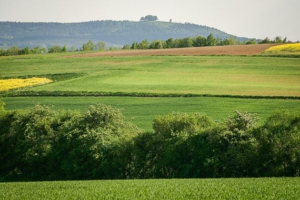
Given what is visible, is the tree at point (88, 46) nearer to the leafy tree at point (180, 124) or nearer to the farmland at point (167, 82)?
the farmland at point (167, 82)

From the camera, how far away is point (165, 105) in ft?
163

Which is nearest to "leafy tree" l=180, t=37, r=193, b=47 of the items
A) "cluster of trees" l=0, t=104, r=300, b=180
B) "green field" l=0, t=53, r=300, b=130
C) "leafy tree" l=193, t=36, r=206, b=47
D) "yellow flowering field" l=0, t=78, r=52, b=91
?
"leafy tree" l=193, t=36, r=206, b=47

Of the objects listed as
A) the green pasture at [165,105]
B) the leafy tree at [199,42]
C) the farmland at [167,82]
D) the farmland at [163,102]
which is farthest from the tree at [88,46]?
the green pasture at [165,105]

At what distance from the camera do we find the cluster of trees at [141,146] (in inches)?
1057

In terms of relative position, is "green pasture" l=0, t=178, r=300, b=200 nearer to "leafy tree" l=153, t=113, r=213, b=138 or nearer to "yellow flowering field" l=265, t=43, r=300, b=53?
"leafy tree" l=153, t=113, r=213, b=138

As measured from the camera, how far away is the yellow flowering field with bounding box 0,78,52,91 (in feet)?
214

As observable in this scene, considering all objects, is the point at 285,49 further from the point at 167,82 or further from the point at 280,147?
the point at 280,147

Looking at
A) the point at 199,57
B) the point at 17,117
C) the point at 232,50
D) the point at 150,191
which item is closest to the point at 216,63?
the point at 199,57

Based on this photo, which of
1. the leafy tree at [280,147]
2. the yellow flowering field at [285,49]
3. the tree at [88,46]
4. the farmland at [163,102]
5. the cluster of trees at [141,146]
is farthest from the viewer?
the tree at [88,46]

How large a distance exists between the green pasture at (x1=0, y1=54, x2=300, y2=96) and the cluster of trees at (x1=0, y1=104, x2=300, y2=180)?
23.7 metres

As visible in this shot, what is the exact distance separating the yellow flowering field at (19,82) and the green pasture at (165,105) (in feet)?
27.8

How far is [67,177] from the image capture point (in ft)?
103

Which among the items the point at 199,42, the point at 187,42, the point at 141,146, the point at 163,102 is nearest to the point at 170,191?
the point at 141,146

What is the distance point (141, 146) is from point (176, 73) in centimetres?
4258
